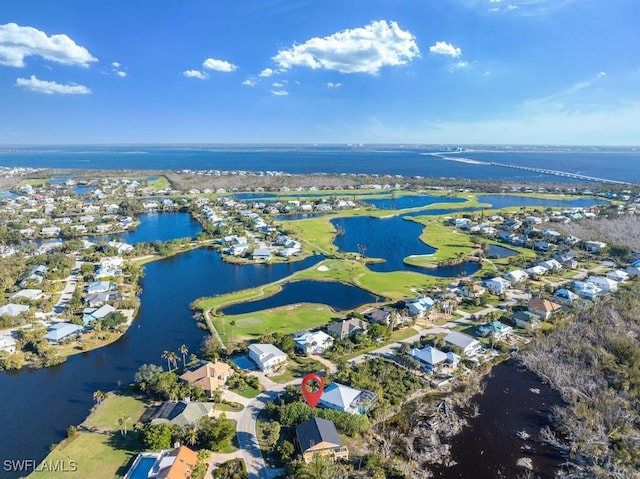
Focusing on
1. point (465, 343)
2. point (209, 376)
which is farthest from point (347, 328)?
point (209, 376)

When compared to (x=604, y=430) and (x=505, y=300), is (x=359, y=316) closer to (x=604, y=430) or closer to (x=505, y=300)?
(x=505, y=300)

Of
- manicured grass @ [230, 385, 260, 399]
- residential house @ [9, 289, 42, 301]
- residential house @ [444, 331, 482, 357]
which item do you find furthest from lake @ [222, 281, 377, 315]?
residential house @ [9, 289, 42, 301]

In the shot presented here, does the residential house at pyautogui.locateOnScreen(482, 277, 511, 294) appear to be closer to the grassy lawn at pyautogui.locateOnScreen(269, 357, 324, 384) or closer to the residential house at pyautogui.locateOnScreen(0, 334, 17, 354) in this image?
the grassy lawn at pyautogui.locateOnScreen(269, 357, 324, 384)

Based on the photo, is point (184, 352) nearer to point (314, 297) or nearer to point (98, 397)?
point (98, 397)

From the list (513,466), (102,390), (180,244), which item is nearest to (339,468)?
(513,466)

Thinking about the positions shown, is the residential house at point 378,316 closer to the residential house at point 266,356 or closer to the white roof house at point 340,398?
the residential house at point 266,356

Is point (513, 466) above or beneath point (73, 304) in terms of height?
beneath
